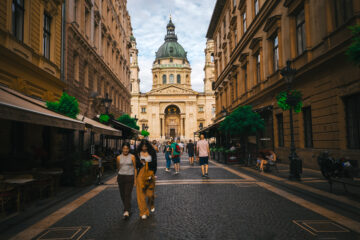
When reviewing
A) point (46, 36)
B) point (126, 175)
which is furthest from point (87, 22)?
point (126, 175)

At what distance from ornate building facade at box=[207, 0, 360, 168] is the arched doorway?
56518mm

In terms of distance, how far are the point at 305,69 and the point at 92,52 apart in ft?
49.6

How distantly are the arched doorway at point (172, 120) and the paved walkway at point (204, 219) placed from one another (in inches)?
2914

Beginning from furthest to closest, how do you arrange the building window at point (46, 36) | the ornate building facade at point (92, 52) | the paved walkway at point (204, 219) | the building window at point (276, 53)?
1. the building window at point (276, 53)
2. the ornate building facade at point (92, 52)
3. the building window at point (46, 36)
4. the paved walkway at point (204, 219)

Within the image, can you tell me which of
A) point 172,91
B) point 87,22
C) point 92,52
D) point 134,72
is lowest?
point 92,52

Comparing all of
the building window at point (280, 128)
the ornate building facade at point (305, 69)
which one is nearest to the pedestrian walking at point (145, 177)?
the ornate building facade at point (305, 69)

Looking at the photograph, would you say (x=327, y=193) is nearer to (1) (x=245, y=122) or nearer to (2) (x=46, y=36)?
(1) (x=245, y=122)

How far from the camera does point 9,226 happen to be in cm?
521

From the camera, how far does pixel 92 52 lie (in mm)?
21219

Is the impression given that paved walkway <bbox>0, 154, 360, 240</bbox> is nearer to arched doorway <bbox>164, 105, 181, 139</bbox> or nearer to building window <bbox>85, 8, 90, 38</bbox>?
building window <bbox>85, 8, 90, 38</bbox>

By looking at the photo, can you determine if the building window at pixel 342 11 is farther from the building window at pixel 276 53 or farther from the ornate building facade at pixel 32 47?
the ornate building facade at pixel 32 47

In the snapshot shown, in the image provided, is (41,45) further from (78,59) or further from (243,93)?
(243,93)

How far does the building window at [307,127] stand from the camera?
1437 centimetres

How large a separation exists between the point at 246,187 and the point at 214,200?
8.04 ft
